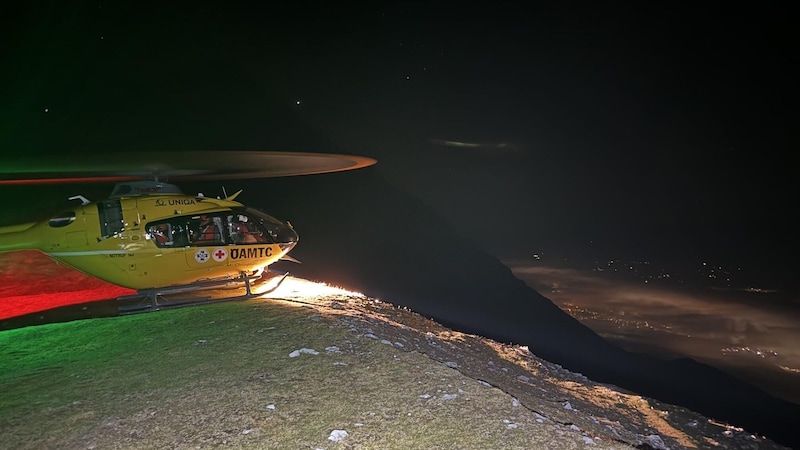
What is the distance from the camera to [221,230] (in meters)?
10.6

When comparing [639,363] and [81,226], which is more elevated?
[81,226]

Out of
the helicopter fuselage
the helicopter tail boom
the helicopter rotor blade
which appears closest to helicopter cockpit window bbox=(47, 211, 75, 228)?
the helicopter fuselage

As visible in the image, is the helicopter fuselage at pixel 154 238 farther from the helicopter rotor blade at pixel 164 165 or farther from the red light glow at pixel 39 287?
the red light glow at pixel 39 287

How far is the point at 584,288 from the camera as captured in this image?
88.1m

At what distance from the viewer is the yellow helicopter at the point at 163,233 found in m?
9.32

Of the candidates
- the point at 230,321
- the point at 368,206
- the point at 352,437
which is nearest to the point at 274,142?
the point at 368,206

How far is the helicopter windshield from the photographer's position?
33.2ft

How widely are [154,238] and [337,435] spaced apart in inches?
306

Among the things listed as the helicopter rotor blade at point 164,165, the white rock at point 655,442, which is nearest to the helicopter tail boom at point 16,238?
the helicopter rotor blade at point 164,165

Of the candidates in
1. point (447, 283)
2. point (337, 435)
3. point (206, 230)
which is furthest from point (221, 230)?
point (447, 283)

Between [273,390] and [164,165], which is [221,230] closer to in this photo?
[164,165]

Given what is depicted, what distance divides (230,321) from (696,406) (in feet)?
103

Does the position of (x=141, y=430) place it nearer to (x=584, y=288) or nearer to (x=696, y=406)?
(x=696, y=406)

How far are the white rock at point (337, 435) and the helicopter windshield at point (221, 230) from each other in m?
7.43
